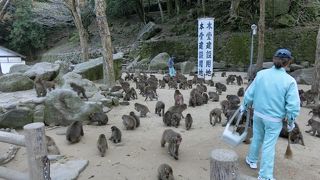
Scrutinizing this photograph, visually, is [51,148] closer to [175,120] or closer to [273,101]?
[175,120]

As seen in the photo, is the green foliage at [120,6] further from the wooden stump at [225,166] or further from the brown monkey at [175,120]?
the wooden stump at [225,166]

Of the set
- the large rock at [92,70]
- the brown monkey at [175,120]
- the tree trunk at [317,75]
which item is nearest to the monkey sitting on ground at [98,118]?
the brown monkey at [175,120]

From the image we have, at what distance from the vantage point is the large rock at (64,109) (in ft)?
30.1

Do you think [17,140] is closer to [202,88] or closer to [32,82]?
[32,82]

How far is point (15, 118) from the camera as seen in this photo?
28.6 feet

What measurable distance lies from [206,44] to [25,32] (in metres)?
25.5

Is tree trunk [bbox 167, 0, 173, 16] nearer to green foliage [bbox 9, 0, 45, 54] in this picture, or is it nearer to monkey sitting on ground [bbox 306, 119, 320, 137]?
green foliage [bbox 9, 0, 45, 54]

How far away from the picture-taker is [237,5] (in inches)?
1024

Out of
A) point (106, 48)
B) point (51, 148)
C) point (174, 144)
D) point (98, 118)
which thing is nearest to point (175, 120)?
point (98, 118)

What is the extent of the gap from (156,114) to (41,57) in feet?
104

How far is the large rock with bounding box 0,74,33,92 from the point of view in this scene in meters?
11.6

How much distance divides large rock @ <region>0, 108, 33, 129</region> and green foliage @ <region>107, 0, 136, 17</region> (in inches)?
1072

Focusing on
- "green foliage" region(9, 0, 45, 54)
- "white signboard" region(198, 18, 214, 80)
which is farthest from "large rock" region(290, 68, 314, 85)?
"green foliage" region(9, 0, 45, 54)

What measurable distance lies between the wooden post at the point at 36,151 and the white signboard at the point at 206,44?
1519 cm
